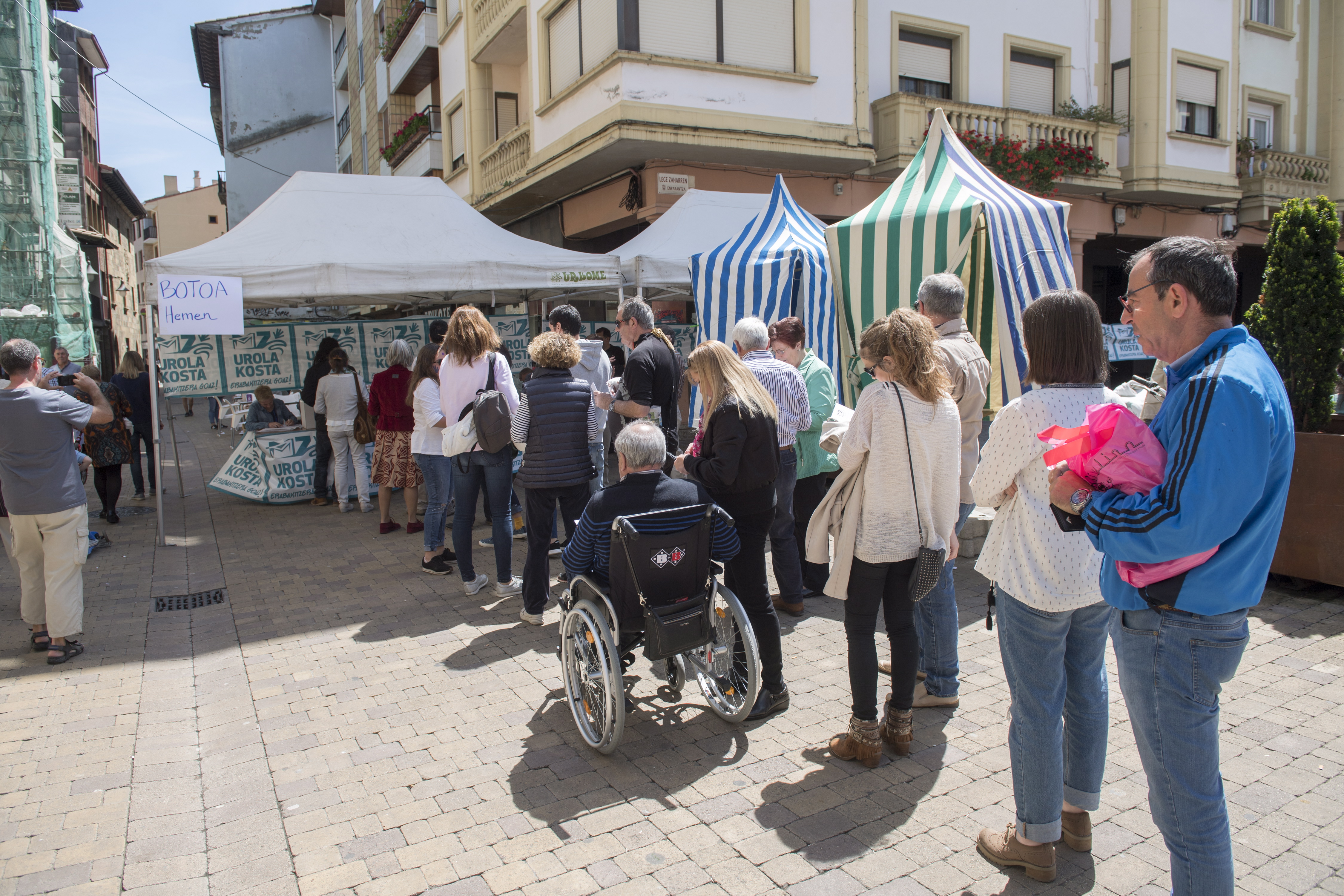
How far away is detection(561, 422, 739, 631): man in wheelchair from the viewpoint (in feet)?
11.7

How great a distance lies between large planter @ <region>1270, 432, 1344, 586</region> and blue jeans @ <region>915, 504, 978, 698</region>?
2.85 m

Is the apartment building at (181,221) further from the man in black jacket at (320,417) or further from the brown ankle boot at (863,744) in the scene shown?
the brown ankle boot at (863,744)

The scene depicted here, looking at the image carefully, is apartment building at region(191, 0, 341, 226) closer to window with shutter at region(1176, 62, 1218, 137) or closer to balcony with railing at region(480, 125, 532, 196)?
balcony with railing at region(480, 125, 532, 196)

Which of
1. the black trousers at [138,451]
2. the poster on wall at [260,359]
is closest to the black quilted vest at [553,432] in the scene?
the poster on wall at [260,359]

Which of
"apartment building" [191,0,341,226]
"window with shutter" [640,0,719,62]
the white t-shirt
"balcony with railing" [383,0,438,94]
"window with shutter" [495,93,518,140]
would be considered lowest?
the white t-shirt

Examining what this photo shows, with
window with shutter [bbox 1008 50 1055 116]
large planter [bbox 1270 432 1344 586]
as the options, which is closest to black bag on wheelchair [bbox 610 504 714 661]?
large planter [bbox 1270 432 1344 586]

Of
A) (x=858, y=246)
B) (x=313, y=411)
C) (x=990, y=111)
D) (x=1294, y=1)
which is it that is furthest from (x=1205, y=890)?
(x=1294, y=1)

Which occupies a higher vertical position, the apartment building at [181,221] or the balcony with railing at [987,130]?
the apartment building at [181,221]

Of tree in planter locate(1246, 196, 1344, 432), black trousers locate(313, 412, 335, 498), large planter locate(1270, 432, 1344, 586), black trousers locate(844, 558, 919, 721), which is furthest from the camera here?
black trousers locate(313, 412, 335, 498)

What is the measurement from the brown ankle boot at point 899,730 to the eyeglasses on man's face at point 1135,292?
1956mm

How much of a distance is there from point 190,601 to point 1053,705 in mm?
5912

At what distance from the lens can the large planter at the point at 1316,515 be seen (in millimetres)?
5184

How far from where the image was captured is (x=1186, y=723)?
6.60 ft

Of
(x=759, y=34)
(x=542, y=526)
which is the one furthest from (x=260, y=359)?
(x=759, y=34)
